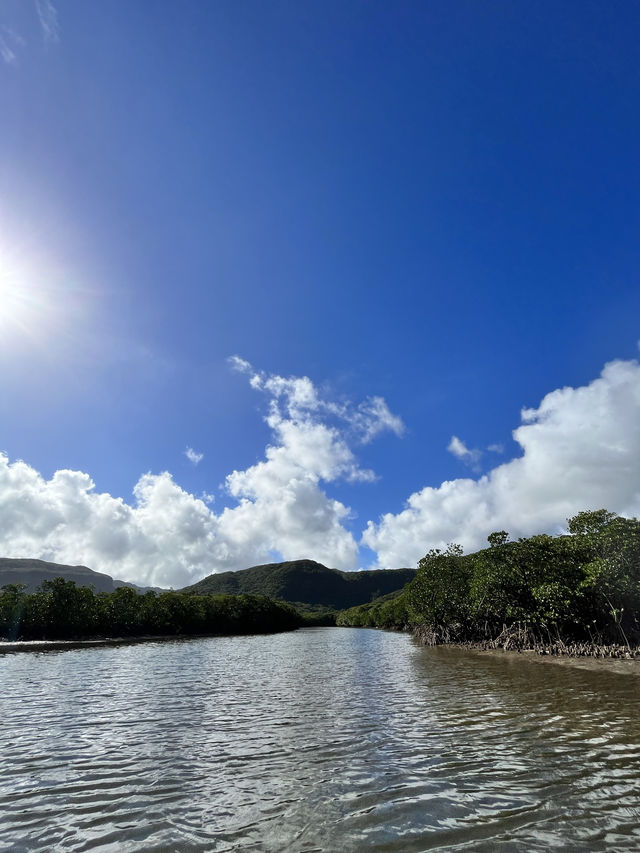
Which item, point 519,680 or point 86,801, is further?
point 519,680

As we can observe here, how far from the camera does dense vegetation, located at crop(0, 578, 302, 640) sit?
78500 mm

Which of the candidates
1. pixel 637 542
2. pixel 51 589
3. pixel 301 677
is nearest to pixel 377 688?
pixel 301 677

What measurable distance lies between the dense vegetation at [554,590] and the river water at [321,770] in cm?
1532

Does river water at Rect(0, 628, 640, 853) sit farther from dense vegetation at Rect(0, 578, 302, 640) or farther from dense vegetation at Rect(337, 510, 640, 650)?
dense vegetation at Rect(0, 578, 302, 640)

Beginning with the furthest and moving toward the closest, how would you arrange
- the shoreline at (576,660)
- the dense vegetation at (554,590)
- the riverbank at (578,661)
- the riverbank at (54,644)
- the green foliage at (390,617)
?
the green foliage at (390,617) → the riverbank at (54,644) → the dense vegetation at (554,590) → the shoreline at (576,660) → the riverbank at (578,661)

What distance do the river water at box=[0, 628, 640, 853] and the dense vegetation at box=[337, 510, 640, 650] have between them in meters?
15.3

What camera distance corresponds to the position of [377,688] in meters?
26.8

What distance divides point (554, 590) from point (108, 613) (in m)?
85.1

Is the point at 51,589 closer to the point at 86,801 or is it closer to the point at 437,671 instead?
the point at 437,671

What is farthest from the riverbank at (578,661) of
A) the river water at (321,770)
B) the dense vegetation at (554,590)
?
the river water at (321,770)

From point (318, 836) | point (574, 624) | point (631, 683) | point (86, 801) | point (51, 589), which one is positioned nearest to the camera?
point (318, 836)

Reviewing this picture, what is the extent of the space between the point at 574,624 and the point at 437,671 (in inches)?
893

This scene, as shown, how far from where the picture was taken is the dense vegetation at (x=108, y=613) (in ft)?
258

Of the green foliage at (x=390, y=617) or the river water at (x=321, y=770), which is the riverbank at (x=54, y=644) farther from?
the green foliage at (x=390, y=617)
